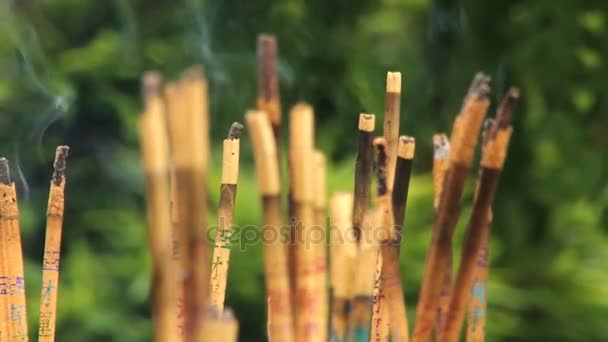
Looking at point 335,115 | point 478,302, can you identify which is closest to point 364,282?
point 478,302

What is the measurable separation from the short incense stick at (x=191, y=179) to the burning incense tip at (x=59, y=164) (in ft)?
0.48

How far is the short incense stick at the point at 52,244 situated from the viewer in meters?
0.36

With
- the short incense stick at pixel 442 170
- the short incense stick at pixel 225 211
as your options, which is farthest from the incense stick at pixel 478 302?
the short incense stick at pixel 225 211

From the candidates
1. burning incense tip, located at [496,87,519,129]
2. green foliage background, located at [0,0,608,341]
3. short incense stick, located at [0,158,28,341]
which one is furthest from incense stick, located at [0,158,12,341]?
green foliage background, located at [0,0,608,341]

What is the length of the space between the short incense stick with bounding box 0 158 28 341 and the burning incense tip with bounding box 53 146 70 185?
0.06 ft

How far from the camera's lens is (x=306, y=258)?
289 millimetres

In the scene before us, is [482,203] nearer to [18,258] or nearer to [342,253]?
[342,253]

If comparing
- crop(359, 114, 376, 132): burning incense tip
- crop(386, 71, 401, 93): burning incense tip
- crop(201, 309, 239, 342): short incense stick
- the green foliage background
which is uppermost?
the green foliage background

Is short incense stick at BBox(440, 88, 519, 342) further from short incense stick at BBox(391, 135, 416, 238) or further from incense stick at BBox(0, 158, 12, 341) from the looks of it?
incense stick at BBox(0, 158, 12, 341)

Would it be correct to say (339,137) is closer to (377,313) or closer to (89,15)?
(89,15)

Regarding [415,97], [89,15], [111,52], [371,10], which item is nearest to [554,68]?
[415,97]

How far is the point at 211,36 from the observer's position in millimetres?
1631

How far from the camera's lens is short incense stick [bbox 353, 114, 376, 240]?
35 centimetres

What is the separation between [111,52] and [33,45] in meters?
0.19
